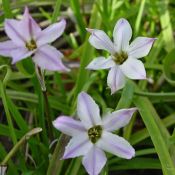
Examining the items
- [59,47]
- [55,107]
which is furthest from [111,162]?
[59,47]

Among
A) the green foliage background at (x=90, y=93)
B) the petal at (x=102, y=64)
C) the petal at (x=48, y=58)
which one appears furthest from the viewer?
the green foliage background at (x=90, y=93)

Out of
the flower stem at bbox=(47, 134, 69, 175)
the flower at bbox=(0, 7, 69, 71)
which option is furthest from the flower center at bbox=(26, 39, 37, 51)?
the flower stem at bbox=(47, 134, 69, 175)

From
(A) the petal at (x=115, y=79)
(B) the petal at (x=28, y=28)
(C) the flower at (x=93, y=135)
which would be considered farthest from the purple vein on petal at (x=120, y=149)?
(B) the petal at (x=28, y=28)

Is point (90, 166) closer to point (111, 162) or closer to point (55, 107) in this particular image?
point (111, 162)

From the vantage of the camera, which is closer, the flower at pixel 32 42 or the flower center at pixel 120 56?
the flower at pixel 32 42

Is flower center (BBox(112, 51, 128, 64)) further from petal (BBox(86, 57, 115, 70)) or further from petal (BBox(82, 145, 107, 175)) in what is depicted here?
petal (BBox(82, 145, 107, 175))

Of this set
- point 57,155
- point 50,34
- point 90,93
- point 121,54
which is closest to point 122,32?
point 121,54

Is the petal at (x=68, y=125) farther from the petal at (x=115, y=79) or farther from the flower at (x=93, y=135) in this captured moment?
the petal at (x=115, y=79)
